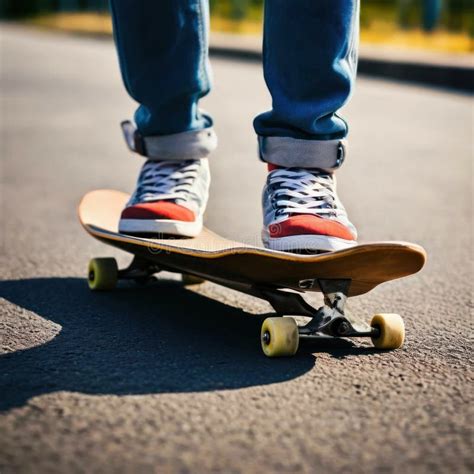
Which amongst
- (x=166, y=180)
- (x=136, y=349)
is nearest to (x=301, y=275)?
(x=136, y=349)

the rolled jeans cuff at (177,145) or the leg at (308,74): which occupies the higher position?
the leg at (308,74)

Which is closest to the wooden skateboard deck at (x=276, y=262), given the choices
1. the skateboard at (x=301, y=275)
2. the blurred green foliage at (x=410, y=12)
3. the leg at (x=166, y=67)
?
the skateboard at (x=301, y=275)

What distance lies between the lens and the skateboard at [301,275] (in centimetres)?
182

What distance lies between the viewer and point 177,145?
2502 mm

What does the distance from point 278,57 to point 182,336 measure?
681 millimetres

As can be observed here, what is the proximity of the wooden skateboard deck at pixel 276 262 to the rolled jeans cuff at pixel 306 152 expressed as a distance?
242mm

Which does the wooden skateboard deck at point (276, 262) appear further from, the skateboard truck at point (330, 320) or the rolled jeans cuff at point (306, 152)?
the rolled jeans cuff at point (306, 152)

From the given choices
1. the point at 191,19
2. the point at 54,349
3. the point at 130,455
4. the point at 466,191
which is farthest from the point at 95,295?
the point at 466,191

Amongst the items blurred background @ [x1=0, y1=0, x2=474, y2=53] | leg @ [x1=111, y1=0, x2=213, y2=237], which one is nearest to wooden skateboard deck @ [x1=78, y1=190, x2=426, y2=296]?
leg @ [x1=111, y1=0, x2=213, y2=237]

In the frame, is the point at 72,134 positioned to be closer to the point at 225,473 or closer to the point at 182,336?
the point at 182,336

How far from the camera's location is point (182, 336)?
80.4 inches

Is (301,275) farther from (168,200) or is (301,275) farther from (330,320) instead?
(168,200)

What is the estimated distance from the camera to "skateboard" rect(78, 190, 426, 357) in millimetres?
1820

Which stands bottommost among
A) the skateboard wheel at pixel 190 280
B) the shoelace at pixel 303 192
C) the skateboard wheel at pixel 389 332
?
the skateboard wheel at pixel 190 280
